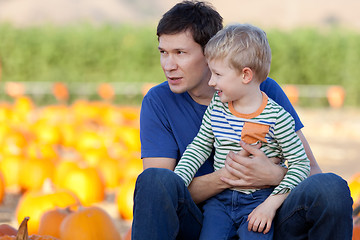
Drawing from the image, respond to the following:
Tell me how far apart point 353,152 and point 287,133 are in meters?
7.58

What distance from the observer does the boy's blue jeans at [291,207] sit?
246 centimetres

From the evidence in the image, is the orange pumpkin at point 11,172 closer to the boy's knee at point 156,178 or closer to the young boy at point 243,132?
the young boy at point 243,132

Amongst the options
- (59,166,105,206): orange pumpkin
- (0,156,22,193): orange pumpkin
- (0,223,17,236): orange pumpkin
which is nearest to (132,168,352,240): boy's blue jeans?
(0,223,17,236): orange pumpkin

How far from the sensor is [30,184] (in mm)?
6461

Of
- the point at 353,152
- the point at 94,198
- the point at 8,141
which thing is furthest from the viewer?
the point at 353,152

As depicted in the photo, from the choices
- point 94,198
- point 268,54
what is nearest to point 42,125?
point 94,198

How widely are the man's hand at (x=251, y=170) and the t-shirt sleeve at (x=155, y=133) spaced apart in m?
0.38

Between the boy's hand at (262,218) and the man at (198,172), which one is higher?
the man at (198,172)

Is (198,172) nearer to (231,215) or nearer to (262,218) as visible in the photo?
(231,215)

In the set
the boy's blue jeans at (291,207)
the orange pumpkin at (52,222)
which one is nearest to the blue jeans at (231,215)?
the boy's blue jeans at (291,207)

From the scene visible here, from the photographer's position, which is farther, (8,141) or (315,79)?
(315,79)

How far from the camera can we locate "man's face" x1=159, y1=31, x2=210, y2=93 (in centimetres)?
299

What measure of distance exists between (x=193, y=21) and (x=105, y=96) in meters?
13.3

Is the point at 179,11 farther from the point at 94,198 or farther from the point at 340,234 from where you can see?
the point at 94,198
